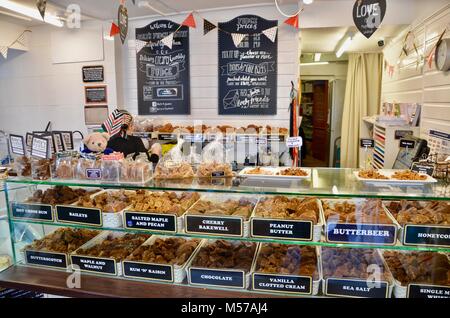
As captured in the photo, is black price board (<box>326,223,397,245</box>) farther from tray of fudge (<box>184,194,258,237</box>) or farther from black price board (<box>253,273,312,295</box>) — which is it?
tray of fudge (<box>184,194,258,237</box>)

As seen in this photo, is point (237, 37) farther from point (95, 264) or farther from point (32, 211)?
point (95, 264)

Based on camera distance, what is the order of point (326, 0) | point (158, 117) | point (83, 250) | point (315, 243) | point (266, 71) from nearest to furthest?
point (315, 243)
point (83, 250)
point (326, 0)
point (266, 71)
point (158, 117)

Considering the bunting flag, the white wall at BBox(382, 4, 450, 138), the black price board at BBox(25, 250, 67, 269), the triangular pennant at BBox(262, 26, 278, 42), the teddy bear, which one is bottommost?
the black price board at BBox(25, 250, 67, 269)

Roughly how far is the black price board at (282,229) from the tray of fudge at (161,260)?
42cm

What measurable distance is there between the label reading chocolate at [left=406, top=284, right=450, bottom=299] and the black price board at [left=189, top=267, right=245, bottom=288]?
0.75 meters

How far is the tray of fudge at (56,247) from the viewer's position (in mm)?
1846

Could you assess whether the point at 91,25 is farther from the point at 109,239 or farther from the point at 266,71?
the point at 109,239

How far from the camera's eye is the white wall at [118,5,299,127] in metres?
4.49

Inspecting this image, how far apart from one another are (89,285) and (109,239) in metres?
0.35

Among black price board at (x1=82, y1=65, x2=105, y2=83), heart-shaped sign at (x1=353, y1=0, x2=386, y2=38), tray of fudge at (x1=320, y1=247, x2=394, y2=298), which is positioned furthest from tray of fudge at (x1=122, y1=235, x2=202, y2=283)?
black price board at (x1=82, y1=65, x2=105, y2=83)

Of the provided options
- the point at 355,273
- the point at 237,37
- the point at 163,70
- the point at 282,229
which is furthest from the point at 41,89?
the point at 355,273
